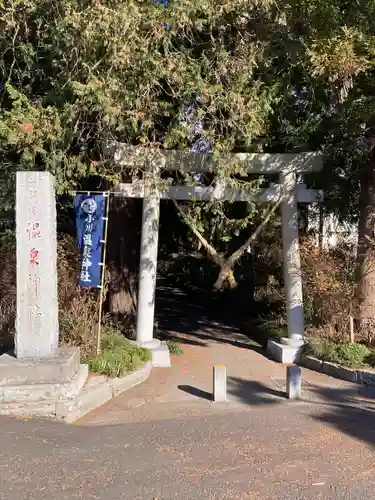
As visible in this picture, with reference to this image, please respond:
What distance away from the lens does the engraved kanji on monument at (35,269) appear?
23.9ft

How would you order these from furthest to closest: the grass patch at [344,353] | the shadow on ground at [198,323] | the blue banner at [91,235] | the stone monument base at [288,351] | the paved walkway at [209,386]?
1. the shadow on ground at [198,323]
2. the stone monument base at [288,351]
3. the grass patch at [344,353]
4. the blue banner at [91,235]
5. the paved walkway at [209,386]

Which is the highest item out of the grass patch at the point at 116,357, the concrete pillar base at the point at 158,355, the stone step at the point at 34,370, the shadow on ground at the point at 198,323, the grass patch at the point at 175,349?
the stone step at the point at 34,370

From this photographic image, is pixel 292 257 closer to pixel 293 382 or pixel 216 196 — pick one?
pixel 216 196

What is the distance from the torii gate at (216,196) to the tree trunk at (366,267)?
1.05m

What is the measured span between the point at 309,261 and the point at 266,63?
12.8 ft

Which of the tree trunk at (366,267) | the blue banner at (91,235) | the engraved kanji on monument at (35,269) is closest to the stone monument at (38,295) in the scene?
the engraved kanji on monument at (35,269)

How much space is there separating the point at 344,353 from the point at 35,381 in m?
5.39

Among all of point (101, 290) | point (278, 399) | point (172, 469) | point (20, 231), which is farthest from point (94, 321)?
point (172, 469)

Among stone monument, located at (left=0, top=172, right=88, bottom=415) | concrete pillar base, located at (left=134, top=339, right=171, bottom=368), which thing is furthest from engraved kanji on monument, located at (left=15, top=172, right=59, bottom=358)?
concrete pillar base, located at (left=134, top=339, right=171, bottom=368)

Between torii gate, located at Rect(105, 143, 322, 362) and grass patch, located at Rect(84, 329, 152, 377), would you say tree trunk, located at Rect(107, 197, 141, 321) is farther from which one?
grass patch, located at Rect(84, 329, 152, 377)

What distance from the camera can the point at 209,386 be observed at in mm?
9164

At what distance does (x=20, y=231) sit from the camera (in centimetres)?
743

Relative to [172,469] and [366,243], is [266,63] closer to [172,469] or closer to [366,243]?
[366,243]

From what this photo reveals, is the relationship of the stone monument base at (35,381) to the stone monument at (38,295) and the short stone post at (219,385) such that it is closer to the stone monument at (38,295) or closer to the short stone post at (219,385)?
the stone monument at (38,295)
